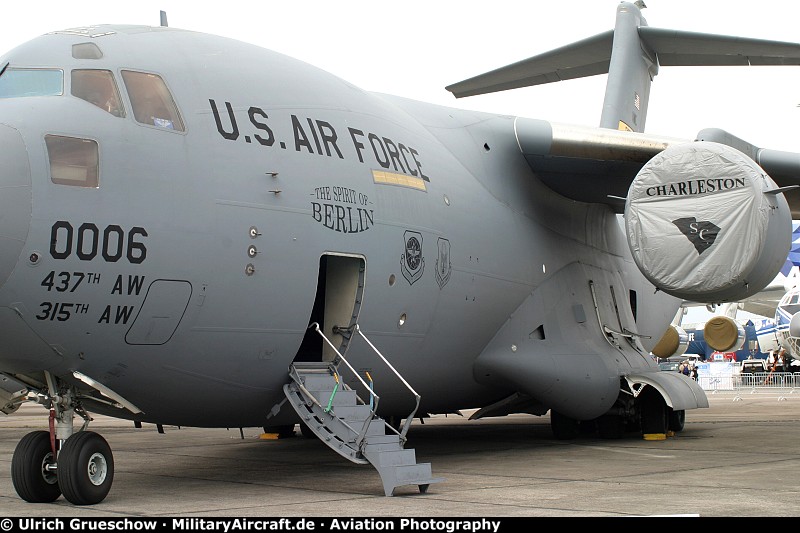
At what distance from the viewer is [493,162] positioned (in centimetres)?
1166

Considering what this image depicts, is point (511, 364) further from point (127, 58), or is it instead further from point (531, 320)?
point (127, 58)

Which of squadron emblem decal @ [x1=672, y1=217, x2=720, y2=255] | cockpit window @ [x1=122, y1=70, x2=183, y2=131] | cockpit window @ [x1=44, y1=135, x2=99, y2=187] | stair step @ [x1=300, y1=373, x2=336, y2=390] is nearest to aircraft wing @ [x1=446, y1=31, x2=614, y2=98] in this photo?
squadron emblem decal @ [x1=672, y1=217, x2=720, y2=255]

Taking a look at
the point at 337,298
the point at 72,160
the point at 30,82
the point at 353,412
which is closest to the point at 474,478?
the point at 353,412

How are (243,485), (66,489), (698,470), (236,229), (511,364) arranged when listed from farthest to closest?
1. (511,364)
2. (698,470)
3. (243,485)
4. (236,229)
5. (66,489)

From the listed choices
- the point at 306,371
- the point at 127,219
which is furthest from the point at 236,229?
the point at 306,371

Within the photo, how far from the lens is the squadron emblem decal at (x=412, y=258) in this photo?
9312 mm

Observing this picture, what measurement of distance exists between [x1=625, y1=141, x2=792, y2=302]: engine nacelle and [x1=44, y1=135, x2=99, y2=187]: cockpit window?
5.76 m

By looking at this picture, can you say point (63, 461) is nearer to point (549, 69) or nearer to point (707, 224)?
point (707, 224)

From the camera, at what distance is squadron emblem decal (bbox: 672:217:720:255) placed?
1008cm

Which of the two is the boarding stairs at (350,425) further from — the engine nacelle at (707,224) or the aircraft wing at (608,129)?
the aircraft wing at (608,129)

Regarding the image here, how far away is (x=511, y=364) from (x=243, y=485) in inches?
152

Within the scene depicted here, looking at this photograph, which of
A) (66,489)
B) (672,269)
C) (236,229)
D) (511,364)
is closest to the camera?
(66,489)

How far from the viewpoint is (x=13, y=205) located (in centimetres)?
651
